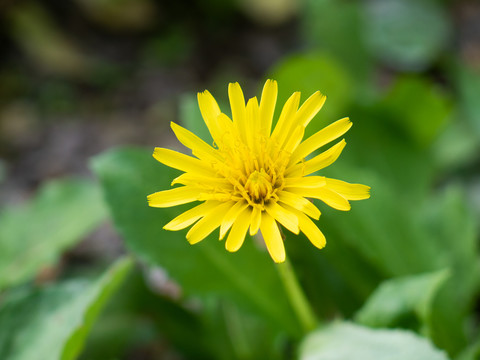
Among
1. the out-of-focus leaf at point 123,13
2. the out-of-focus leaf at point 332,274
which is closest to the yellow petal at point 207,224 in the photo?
the out-of-focus leaf at point 332,274

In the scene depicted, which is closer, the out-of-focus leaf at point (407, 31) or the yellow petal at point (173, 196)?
the yellow petal at point (173, 196)

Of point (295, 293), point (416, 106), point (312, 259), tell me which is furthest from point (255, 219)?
point (416, 106)

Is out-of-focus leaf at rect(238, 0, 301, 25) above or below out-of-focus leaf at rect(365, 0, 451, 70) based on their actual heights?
above

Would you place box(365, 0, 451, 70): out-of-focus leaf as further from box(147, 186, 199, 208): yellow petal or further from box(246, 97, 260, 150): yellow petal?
box(147, 186, 199, 208): yellow petal

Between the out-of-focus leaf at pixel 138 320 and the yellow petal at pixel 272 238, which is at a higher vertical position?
the out-of-focus leaf at pixel 138 320

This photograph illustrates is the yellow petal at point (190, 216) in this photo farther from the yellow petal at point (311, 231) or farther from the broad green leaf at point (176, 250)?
the broad green leaf at point (176, 250)

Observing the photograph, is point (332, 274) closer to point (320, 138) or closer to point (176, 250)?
point (176, 250)

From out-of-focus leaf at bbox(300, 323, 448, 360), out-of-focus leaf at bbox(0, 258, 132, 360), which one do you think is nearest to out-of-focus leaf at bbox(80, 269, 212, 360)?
out-of-focus leaf at bbox(0, 258, 132, 360)
